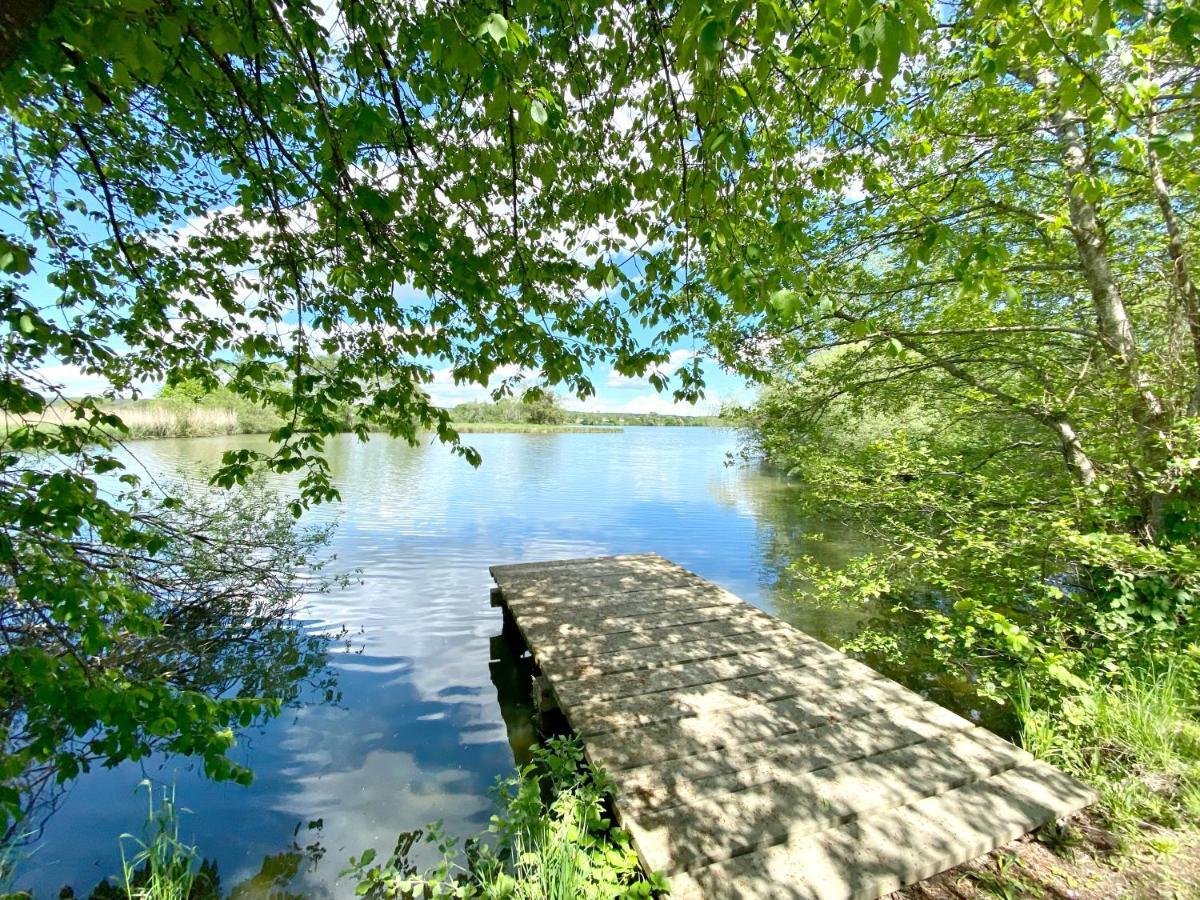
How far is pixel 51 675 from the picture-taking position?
1689 mm

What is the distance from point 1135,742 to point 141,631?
6169 mm

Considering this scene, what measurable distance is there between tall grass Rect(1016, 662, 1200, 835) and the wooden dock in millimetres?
576

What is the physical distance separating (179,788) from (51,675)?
11.4 ft

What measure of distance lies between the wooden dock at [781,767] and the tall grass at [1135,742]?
1.89 ft

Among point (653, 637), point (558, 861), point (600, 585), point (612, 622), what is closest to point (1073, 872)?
point (558, 861)

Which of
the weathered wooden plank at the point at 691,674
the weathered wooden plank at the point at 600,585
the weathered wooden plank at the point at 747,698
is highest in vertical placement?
the weathered wooden plank at the point at 747,698

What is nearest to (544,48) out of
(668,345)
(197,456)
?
(668,345)

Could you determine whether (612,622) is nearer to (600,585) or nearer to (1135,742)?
(600,585)

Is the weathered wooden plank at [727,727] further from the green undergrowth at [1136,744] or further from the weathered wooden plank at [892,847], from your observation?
the green undergrowth at [1136,744]

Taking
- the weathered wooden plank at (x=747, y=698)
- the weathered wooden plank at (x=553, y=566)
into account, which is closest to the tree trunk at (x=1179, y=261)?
the weathered wooden plank at (x=747, y=698)

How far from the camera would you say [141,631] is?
2.32 meters

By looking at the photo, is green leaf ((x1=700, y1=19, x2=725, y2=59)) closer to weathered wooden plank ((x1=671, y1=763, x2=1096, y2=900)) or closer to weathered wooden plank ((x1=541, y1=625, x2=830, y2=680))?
weathered wooden plank ((x1=671, y1=763, x2=1096, y2=900))

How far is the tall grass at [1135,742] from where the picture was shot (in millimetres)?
2850

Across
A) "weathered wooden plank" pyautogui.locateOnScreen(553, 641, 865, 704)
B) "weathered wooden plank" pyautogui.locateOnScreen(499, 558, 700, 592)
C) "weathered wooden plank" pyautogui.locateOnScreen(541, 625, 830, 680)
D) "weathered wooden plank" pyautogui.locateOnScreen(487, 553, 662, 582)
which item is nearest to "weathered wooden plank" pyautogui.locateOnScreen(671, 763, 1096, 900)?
"weathered wooden plank" pyautogui.locateOnScreen(553, 641, 865, 704)
